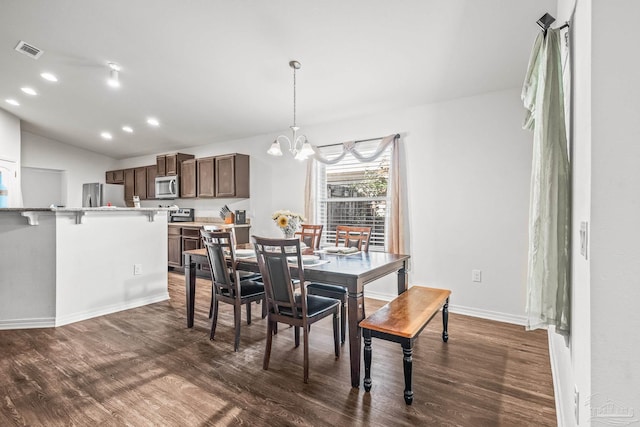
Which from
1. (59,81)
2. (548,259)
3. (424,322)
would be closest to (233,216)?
(59,81)

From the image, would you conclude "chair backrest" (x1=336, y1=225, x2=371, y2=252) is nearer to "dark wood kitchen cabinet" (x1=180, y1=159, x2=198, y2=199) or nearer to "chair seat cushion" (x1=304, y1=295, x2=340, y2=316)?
"chair seat cushion" (x1=304, y1=295, x2=340, y2=316)

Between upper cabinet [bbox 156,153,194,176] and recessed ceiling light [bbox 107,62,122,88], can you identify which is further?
upper cabinet [bbox 156,153,194,176]

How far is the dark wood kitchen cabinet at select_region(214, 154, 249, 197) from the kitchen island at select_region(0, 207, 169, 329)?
5.46 feet

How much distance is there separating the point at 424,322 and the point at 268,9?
2.72 meters

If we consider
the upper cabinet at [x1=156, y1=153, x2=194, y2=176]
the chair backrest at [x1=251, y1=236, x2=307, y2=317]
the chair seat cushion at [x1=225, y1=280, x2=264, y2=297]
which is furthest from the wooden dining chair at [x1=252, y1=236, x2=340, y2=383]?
the upper cabinet at [x1=156, y1=153, x2=194, y2=176]

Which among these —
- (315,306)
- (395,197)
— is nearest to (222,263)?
(315,306)

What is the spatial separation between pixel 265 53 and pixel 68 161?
655 cm

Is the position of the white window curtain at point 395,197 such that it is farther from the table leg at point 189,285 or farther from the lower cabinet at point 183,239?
the lower cabinet at point 183,239

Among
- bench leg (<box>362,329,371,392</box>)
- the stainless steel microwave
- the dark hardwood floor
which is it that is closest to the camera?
the dark hardwood floor

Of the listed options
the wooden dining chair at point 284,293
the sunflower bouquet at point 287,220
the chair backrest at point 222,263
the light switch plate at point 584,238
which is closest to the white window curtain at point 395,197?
the sunflower bouquet at point 287,220

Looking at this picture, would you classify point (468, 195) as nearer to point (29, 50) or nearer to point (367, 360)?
point (367, 360)

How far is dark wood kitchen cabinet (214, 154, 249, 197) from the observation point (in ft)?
18.2

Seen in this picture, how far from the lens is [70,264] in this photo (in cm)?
350

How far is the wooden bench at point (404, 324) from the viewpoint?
1976 mm
